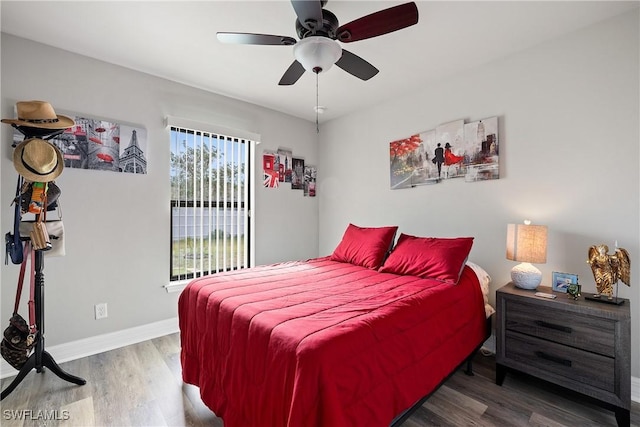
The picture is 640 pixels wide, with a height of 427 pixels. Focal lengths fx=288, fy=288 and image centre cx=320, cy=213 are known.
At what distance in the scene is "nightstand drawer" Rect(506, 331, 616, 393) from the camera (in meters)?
1.63

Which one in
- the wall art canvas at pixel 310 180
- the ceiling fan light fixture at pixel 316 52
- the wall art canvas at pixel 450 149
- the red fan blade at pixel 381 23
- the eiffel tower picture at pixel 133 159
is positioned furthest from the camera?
the wall art canvas at pixel 310 180

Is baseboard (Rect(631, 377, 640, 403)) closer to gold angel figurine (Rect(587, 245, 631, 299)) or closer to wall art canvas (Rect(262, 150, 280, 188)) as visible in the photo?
gold angel figurine (Rect(587, 245, 631, 299))

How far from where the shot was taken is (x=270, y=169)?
12.0ft

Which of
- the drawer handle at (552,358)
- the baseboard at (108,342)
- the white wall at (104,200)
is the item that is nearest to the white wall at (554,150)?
the drawer handle at (552,358)

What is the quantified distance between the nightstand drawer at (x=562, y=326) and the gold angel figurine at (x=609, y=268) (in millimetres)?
252

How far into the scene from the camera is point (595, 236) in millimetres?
2047

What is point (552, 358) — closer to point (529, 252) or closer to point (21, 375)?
point (529, 252)

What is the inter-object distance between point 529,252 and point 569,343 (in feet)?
1.92

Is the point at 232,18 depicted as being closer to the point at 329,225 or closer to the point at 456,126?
the point at 456,126

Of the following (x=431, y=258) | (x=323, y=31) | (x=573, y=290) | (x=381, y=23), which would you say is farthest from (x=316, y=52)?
(x=573, y=290)

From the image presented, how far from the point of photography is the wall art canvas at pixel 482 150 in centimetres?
252

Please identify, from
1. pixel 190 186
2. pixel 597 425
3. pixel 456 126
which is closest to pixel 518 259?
pixel 597 425

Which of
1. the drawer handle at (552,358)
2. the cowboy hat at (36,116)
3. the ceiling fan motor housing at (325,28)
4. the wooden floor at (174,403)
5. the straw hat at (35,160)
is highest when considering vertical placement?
the ceiling fan motor housing at (325,28)

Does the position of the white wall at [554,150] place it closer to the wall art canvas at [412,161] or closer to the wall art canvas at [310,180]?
the wall art canvas at [412,161]
